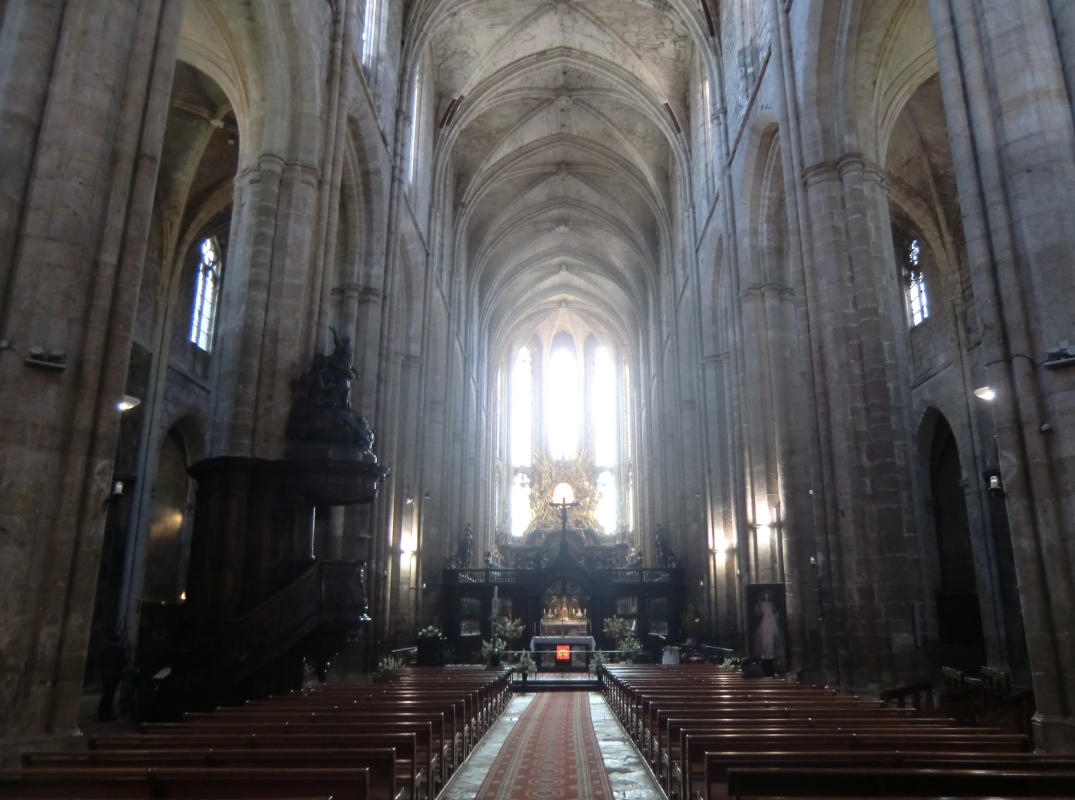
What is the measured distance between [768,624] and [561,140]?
68.4ft

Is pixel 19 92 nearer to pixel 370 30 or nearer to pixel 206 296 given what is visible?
pixel 370 30

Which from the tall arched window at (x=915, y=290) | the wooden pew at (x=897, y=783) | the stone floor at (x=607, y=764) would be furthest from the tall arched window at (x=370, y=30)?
the wooden pew at (x=897, y=783)

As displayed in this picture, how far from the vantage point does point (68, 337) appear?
6930 mm

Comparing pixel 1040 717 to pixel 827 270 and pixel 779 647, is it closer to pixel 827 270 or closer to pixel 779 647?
pixel 827 270

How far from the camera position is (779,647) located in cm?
1483

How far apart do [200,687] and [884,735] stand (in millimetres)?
7396

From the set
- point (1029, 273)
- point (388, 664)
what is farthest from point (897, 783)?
point (388, 664)

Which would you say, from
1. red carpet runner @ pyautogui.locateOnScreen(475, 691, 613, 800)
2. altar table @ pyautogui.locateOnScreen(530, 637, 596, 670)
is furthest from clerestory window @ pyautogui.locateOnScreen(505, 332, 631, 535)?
red carpet runner @ pyautogui.locateOnScreen(475, 691, 613, 800)

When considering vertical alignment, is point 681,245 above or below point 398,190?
above

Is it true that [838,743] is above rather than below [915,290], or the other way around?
below

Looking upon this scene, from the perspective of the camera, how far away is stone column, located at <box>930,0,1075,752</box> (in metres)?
6.78

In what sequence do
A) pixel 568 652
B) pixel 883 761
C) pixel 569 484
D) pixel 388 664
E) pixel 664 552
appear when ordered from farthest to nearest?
pixel 569 484, pixel 664 552, pixel 568 652, pixel 388 664, pixel 883 761

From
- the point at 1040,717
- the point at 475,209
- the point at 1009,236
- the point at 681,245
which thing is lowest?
the point at 1040,717

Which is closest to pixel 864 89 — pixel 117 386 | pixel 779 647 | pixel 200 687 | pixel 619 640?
pixel 779 647
